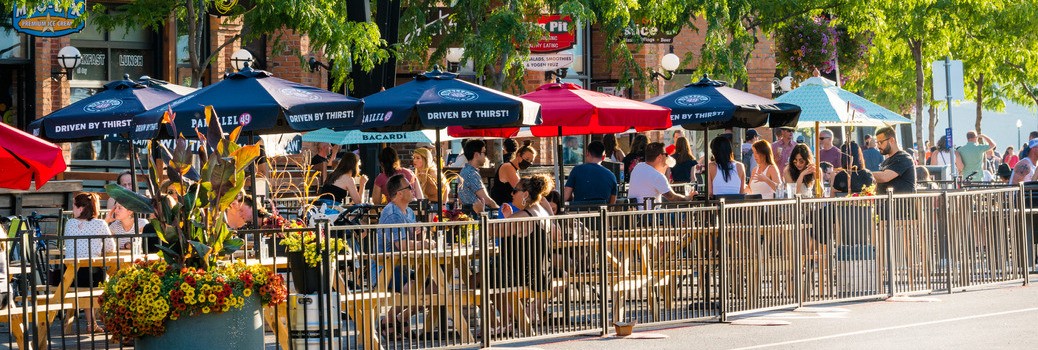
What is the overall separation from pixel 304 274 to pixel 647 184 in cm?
637

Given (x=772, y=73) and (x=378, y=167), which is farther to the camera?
(x=772, y=73)

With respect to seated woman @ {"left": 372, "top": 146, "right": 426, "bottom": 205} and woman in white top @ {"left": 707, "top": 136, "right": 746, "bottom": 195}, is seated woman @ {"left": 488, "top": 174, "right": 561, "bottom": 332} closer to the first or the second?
woman in white top @ {"left": 707, "top": 136, "right": 746, "bottom": 195}

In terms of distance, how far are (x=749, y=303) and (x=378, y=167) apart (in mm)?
9957

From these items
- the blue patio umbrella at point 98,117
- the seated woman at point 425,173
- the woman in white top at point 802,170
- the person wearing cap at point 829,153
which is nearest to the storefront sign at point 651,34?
the person wearing cap at point 829,153

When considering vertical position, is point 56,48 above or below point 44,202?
above

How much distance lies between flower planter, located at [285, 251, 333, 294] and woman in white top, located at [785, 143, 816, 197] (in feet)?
28.8

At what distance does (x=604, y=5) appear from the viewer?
2500 cm

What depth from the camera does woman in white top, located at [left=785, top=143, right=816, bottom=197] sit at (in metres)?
18.7

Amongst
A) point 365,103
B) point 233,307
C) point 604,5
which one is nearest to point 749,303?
point 365,103

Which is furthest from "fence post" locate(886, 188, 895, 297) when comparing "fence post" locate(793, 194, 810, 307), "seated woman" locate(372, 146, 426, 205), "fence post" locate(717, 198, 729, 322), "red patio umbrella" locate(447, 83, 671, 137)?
"seated woman" locate(372, 146, 426, 205)

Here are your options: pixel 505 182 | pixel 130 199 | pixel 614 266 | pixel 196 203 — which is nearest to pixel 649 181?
pixel 505 182

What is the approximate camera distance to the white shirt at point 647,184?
16.8 m

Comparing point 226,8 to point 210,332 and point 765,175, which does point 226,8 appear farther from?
point 210,332

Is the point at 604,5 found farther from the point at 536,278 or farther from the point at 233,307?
the point at 233,307
